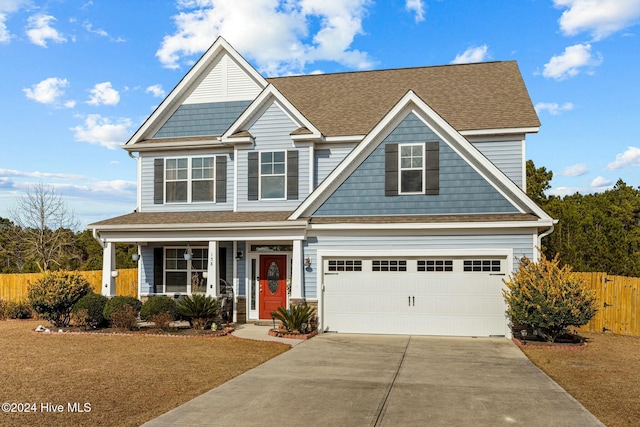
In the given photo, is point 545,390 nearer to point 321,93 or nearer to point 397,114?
point 397,114

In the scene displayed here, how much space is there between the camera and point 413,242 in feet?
50.0

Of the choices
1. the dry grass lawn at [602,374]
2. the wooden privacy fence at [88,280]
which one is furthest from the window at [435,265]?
the wooden privacy fence at [88,280]

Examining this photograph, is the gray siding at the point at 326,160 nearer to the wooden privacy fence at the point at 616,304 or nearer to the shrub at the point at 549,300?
the shrub at the point at 549,300

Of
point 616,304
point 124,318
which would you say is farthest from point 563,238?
point 124,318

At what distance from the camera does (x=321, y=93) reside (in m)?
20.7

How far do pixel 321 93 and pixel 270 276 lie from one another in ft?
24.4

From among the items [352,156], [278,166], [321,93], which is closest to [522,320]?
[352,156]

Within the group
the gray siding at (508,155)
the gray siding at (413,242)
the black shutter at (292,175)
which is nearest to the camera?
the gray siding at (413,242)

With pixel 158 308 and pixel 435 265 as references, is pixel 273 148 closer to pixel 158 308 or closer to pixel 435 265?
pixel 158 308

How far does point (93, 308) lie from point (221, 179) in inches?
224

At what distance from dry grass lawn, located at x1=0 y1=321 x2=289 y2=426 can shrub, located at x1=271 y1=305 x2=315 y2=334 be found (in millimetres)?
1380

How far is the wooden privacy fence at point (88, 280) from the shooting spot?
2141cm

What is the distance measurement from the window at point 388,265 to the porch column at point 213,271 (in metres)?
4.82

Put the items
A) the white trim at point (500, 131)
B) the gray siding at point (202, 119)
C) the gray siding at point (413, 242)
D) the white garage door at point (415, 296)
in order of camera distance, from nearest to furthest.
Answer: the gray siding at point (413, 242)
the white garage door at point (415, 296)
the white trim at point (500, 131)
the gray siding at point (202, 119)
